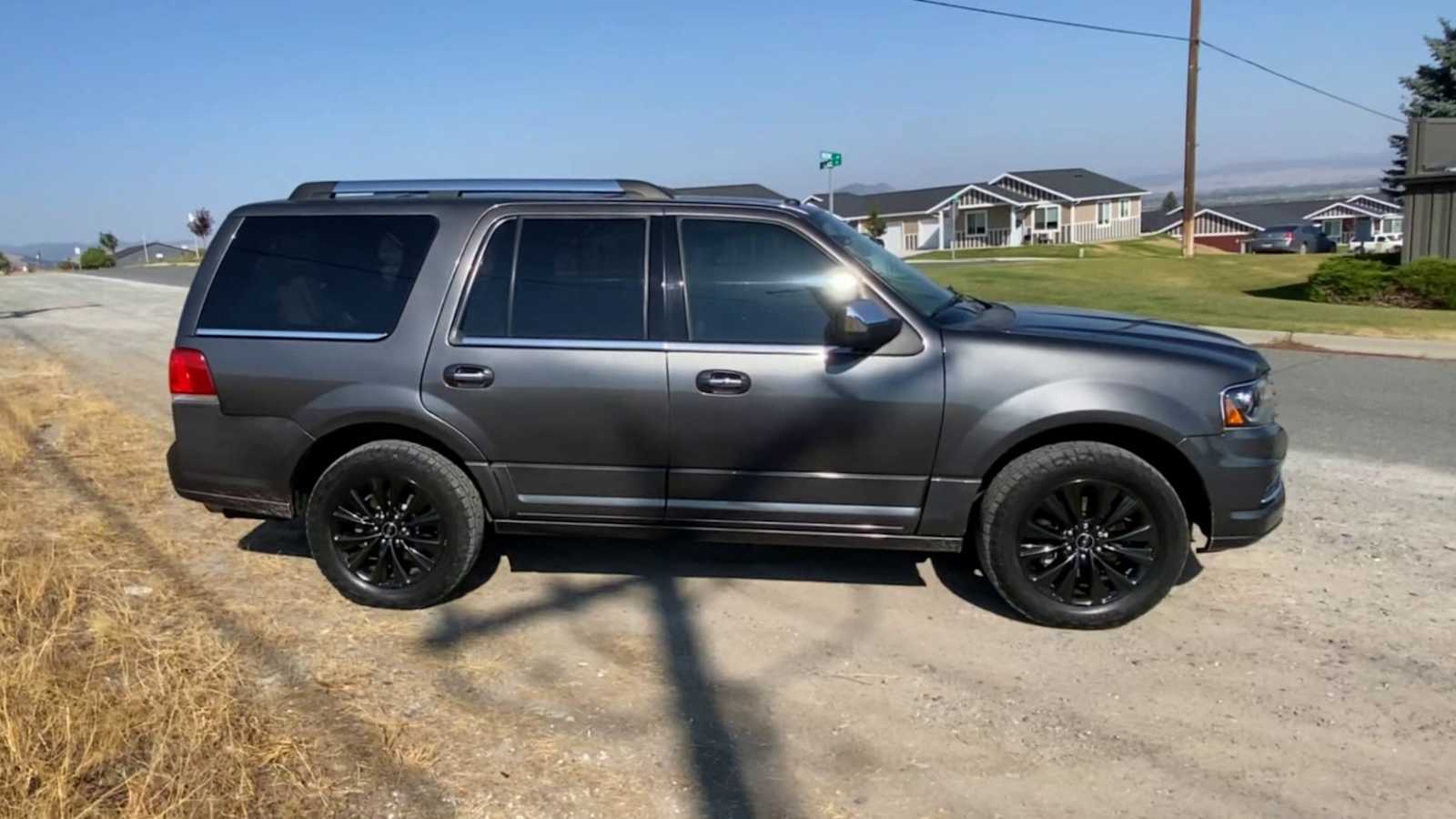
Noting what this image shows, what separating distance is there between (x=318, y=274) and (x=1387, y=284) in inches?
795

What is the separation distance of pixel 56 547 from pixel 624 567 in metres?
2.87

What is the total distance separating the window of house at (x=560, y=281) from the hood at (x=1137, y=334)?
1.65 meters

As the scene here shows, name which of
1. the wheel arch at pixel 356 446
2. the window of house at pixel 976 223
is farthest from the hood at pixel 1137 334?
the window of house at pixel 976 223

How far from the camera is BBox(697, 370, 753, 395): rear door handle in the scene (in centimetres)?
439

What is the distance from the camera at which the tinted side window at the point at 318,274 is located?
15.5 ft

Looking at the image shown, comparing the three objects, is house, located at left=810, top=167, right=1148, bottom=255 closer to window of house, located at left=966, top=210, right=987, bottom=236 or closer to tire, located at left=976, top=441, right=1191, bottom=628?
window of house, located at left=966, top=210, right=987, bottom=236

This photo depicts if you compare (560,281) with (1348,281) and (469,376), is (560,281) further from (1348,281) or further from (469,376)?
(1348,281)

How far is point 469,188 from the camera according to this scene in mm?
4988

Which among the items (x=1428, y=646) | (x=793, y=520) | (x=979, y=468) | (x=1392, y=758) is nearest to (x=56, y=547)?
(x=793, y=520)

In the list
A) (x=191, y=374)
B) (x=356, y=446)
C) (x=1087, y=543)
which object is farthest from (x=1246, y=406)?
(x=191, y=374)

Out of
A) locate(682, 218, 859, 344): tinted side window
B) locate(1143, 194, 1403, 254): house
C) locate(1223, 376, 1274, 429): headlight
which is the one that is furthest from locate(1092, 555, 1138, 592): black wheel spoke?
locate(1143, 194, 1403, 254): house

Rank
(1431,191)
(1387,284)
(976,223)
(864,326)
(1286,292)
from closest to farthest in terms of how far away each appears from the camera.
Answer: (864,326)
(1387,284)
(1431,191)
(1286,292)
(976,223)

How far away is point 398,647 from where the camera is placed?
14.3 feet

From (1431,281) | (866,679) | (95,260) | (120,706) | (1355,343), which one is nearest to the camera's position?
(120,706)
